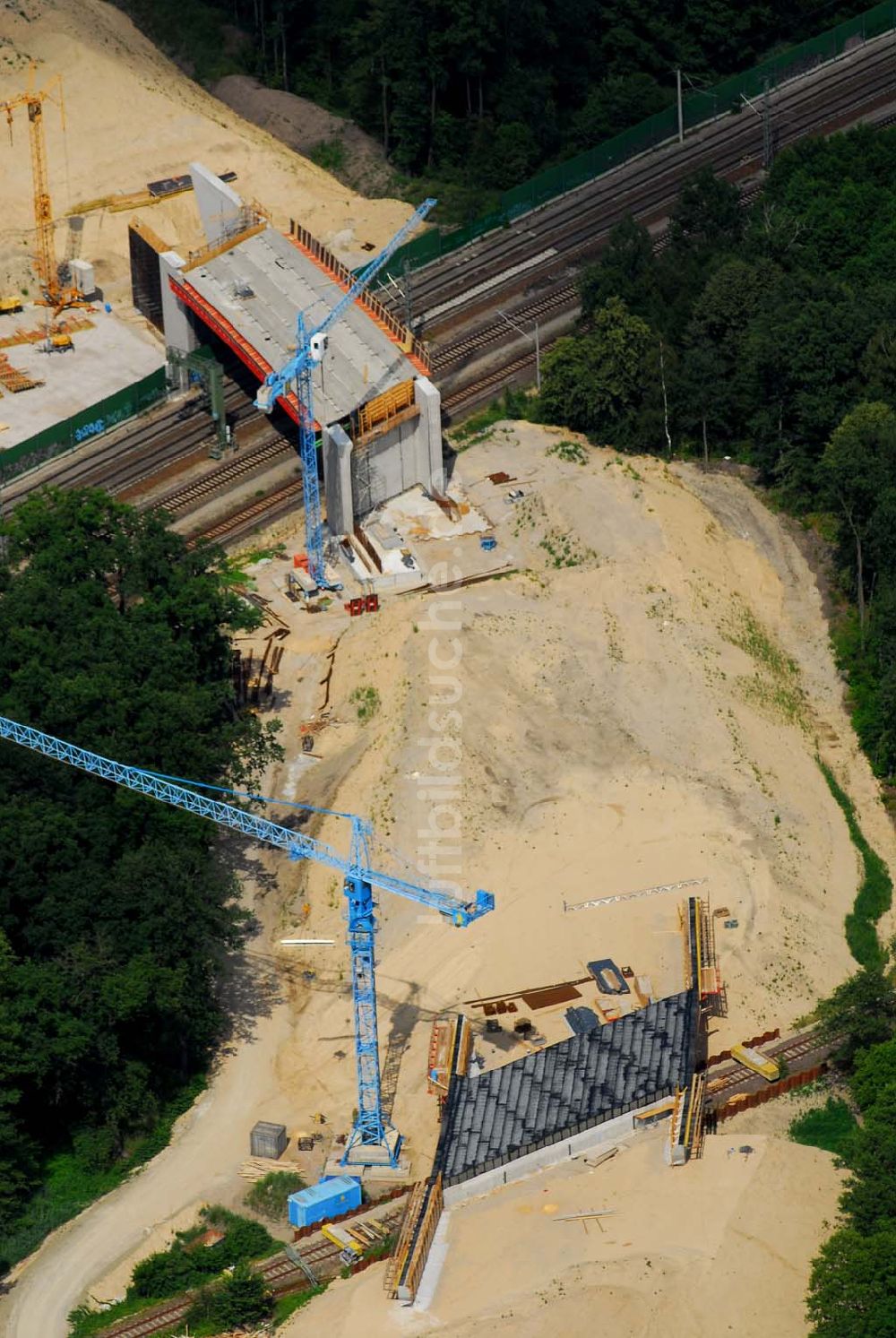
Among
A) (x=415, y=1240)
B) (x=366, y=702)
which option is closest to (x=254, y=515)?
(x=366, y=702)

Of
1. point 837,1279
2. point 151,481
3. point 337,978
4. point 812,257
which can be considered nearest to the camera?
point 837,1279

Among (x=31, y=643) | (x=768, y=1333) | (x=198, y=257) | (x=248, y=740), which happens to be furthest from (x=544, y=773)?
(x=198, y=257)

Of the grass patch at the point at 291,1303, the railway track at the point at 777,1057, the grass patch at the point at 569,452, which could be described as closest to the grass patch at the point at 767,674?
the grass patch at the point at 569,452

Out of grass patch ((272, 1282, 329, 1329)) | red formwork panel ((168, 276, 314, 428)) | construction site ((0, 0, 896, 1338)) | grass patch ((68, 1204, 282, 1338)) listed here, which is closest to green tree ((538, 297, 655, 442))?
construction site ((0, 0, 896, 1338))

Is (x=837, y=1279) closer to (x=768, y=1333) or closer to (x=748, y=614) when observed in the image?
(x=768, y=1333)

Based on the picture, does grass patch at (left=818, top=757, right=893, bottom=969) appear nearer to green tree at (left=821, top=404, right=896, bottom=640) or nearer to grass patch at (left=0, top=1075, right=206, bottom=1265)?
green tree at (left=821, top=404, right=896, bottom=640)

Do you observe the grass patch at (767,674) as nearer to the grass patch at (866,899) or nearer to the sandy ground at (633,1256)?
the grass patch at (866,899)
